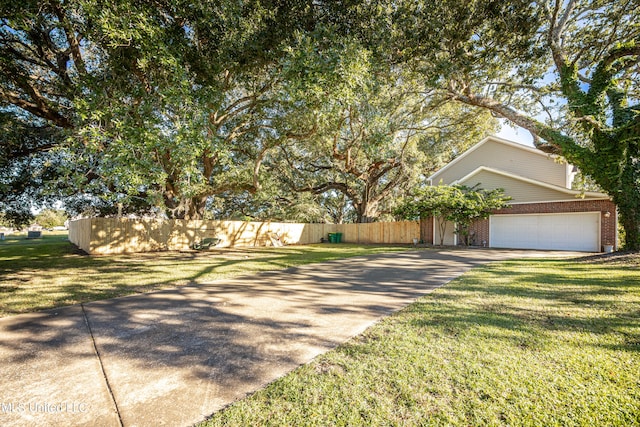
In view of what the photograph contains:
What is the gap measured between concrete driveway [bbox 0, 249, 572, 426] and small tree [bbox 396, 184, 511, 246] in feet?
35.5

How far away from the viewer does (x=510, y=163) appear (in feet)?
55.6

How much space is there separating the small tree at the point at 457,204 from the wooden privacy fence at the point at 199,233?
8.53 ft

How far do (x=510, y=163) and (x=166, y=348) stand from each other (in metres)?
19.8

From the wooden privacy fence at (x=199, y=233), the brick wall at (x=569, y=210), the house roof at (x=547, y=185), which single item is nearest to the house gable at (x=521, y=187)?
the house roof at (x=547, y=185)

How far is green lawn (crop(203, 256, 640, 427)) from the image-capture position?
1755 millimetres

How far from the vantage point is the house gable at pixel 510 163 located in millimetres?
Result: 15438

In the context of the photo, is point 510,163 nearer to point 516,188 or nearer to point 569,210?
point 516,188

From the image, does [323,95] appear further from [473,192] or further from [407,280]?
[473,192]

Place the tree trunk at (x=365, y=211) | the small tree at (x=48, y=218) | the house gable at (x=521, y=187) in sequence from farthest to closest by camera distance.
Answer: the small tree at (x=48, y=218), the tree trunk at (x=365, y=211), the house gable at (x=521, y=187)

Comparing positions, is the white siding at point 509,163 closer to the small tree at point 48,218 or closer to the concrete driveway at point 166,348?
the concrete driveway at point 166,348

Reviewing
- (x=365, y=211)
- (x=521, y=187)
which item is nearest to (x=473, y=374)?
(x=521, y=187)

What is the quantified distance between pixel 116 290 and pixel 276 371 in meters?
4.47

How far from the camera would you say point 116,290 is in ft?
17.0

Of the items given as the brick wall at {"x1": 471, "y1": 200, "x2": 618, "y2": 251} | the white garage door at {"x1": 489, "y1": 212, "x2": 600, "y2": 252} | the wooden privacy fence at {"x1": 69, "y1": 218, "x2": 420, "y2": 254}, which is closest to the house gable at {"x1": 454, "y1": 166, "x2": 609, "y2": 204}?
the brick wall at {"x1": 471, "y1": 200, "x2": 618, "y2": 251}
